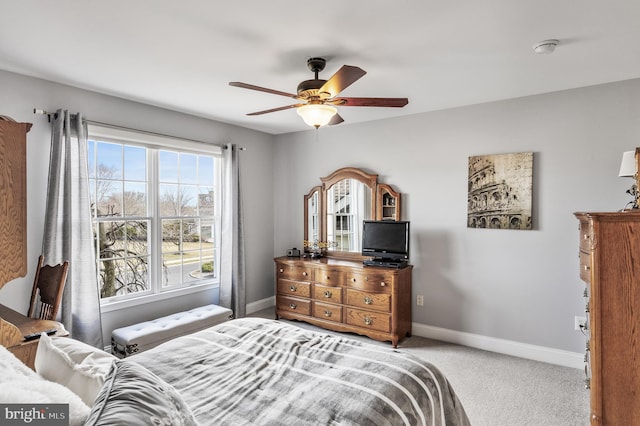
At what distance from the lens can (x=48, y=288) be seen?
271cm

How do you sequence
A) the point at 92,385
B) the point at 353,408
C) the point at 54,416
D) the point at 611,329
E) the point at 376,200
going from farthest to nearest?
the point at 376,200, the point at 611,329, the point at 353,408, the point at 92,385, the point at 54,416

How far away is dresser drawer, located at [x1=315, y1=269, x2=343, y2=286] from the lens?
13.8 ft

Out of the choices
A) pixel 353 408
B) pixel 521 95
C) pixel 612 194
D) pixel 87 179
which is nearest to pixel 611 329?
pixel 612 194

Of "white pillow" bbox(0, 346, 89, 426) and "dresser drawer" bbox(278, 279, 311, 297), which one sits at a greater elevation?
"white pillow" bbox(0, 346, 89, 426)

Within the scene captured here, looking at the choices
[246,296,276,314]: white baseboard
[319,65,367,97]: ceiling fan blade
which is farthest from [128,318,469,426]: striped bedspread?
[246,296,276,314]: white baseboard

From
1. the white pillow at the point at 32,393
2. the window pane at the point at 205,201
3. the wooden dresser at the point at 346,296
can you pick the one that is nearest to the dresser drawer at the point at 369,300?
the wooden dresser at the point at 346,296

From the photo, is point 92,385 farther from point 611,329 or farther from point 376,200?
point 376,200

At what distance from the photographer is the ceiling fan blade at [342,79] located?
2.06 meters

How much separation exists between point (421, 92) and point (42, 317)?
3738mm

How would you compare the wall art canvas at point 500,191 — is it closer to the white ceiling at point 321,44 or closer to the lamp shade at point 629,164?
the white ceiling at point 321,44

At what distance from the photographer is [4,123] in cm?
218

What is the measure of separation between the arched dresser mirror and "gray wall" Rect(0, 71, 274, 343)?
75cm

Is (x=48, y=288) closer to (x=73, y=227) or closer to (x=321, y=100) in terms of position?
(x=73, y=227)

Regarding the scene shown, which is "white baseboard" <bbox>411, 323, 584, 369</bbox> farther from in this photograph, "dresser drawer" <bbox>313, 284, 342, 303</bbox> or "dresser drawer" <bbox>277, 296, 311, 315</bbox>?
"dresser drawer" <bbox>277, 296, 311, 315</bbox>
